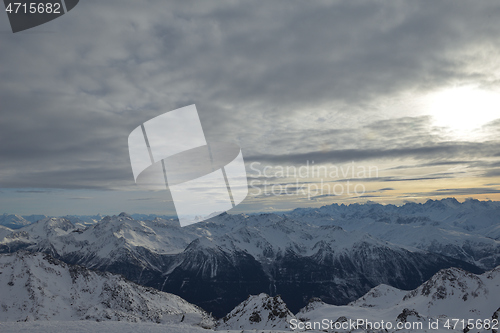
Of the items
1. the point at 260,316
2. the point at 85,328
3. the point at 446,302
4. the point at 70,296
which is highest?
the point at 85,328

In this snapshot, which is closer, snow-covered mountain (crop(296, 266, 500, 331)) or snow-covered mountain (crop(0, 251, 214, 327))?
snow-covered mountain (crop(0, 251, 214, 327))

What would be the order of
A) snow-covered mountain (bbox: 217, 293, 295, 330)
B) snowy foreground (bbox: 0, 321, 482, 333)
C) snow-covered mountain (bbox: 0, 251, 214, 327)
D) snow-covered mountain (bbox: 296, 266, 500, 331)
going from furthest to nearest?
snow-covered mountain (bbox: 296, 266, 500, 331)
snow-covered mountain (bbox: 0, 251, 214, 327)
snow-covered mountain (bbox: 217, 293, 295, 330)
snowy foreground (bbox: 0, 321, 482, 333)

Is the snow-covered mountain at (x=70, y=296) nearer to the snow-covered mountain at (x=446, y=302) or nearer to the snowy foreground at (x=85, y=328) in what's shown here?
the snow-covered mountain at (x=446, y=302)

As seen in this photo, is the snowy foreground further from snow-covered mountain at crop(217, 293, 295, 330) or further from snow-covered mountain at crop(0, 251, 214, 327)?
snow-covered mountain at crop(0, 251, 214, 327)

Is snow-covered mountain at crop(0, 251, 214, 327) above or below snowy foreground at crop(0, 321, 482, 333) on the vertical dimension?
below

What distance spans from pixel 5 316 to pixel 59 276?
32396 mm

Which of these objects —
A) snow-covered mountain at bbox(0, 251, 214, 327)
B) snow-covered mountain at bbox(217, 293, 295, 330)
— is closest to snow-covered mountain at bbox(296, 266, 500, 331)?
snow-covered mountain at bbox(217, 293, 295, 330)

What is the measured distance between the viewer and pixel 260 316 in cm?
8725

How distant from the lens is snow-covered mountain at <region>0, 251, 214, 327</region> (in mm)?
112375

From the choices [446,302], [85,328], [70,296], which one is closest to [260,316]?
[85,328]

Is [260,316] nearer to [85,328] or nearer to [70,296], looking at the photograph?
[85,328]

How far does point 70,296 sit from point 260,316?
100241 millimetres

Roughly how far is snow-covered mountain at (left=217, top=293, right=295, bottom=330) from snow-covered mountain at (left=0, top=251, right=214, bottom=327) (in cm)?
2280

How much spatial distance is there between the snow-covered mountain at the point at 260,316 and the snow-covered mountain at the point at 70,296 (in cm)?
2280
